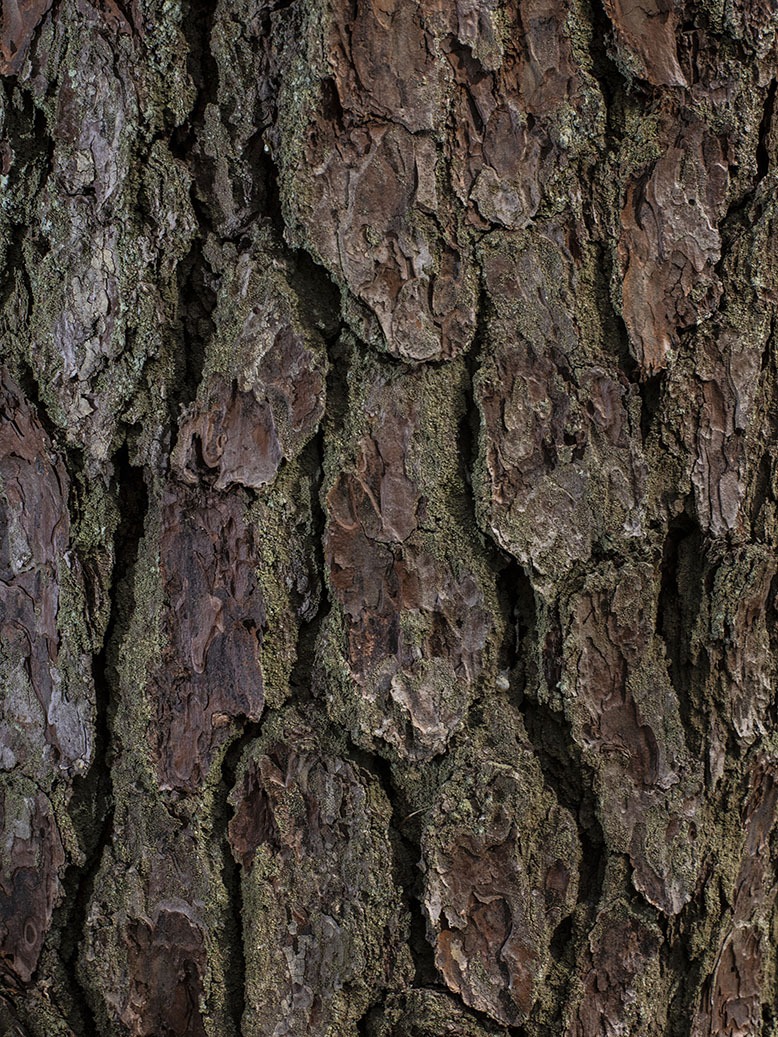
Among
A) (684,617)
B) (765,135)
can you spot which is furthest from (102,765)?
(765,135)

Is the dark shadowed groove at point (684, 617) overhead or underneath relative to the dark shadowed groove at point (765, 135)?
underneath

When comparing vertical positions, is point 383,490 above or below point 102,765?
above

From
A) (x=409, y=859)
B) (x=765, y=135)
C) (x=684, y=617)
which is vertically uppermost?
(x=765, y=135)

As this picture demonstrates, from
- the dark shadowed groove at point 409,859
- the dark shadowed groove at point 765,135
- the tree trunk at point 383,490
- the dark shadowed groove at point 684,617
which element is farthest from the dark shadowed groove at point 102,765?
the dark shadowed groove at point 765,135

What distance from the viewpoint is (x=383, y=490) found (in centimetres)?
98

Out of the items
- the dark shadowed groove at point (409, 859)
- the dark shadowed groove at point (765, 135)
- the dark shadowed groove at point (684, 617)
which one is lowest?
the dark shadowed groove at point (409, 859)

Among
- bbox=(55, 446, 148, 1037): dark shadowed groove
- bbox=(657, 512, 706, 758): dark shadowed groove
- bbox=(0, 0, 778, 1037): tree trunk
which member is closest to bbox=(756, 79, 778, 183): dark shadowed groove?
bbox=(0, 0, 778, 1037): tree trunk

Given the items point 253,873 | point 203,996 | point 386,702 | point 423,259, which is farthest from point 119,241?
point 203,996

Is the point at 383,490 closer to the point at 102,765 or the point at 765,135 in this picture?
the point at 102,765

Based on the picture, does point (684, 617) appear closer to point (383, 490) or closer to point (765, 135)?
point (383, 490)

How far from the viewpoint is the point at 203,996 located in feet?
3.39

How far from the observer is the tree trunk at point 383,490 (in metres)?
0.97

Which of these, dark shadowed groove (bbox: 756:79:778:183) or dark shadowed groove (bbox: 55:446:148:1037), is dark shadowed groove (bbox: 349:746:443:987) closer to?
dark shadowed groove (bbox: 55:446:148:1037)

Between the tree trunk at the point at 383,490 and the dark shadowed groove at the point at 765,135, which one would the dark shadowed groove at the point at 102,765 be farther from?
the dark shadowed groove at the point at 765,135
